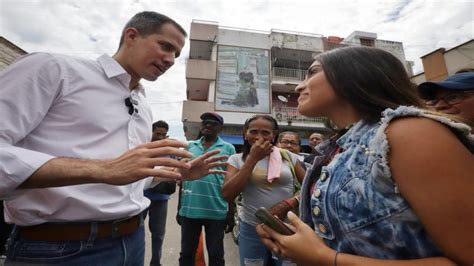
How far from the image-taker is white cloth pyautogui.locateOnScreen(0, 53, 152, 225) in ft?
3.30

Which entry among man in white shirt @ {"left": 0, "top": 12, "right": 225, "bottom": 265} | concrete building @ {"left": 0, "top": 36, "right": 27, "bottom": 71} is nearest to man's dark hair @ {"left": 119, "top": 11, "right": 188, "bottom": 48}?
man in white shirt @ {"left": 0, "top": 12, "right": 225, "bottom": 265}

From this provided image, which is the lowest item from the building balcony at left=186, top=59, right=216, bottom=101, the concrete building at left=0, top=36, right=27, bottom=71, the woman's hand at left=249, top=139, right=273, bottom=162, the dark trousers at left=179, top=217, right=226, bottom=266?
the dark trousers at left=179, top=217, right=226, bottom=266

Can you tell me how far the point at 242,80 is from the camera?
1492 centimetres

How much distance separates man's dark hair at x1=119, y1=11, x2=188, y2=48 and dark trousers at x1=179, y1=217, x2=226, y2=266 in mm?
2238

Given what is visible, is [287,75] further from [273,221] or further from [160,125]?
[273,221]

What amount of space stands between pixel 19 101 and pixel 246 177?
71.9 inches

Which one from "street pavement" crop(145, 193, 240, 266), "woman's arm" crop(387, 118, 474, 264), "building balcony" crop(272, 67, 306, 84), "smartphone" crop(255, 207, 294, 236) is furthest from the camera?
"building balcony" crop(272, 67, 306, 84)

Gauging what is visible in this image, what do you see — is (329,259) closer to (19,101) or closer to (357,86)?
(357,86)

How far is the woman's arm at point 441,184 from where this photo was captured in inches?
28.3

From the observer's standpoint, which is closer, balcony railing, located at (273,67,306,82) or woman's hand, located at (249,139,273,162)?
woman's hand, located at (249,139,273,162)

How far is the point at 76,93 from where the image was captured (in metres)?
1.29

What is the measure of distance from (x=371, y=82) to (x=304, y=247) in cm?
77

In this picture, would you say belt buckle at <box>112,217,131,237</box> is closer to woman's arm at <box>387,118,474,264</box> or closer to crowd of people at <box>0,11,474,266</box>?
crowd of people at <box>0,11,474,266</box>

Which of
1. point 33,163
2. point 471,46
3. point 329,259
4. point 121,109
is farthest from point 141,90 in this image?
point 471,46
